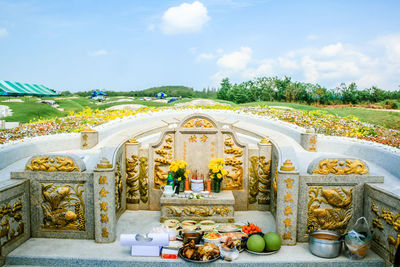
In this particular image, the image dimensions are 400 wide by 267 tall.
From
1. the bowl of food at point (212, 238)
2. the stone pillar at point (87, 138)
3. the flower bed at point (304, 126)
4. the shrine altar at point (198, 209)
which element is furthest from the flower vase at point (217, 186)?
the flower bed at point (304, 126)

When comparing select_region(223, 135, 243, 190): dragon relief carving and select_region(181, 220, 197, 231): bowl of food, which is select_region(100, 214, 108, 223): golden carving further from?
select_region(223, 135, 243, 190): dragon relief carving

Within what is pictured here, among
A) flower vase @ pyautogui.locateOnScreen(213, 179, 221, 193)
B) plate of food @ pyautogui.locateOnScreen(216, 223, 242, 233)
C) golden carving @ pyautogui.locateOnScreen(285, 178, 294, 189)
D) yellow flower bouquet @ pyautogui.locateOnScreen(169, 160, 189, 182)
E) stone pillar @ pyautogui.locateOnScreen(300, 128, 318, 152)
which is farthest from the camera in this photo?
stone pillar @ pyautogui.locateOnScreen(300, 128, 318, 152)

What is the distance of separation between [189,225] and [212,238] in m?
0.75

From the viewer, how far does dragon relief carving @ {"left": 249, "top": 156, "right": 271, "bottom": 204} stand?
6.38 m

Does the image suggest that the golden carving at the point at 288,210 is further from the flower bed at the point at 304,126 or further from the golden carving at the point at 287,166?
the flower bed at the point at 304,126

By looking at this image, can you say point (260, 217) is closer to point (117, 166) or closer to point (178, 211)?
point (178, 211)

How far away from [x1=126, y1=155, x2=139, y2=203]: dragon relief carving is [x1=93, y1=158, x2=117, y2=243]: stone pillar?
1.44m

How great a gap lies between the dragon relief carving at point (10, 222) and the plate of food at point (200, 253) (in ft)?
8.77

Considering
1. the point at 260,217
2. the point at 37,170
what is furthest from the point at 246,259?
the point at 37,170

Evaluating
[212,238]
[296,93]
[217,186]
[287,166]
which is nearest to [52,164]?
[212,238]

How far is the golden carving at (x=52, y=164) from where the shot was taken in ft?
16.0

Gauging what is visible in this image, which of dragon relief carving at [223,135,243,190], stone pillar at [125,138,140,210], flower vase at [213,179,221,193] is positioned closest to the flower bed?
stone pillar at [125,138,140,210]

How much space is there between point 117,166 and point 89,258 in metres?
1.76

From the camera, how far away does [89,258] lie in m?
4.41
